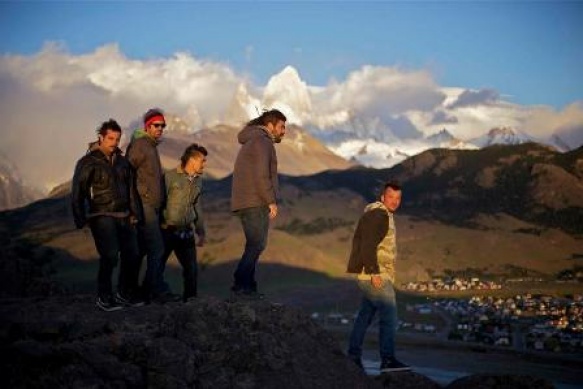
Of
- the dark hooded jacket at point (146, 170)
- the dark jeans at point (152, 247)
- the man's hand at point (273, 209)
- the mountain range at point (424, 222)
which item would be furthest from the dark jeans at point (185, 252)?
the mountain range at point (424, 222)

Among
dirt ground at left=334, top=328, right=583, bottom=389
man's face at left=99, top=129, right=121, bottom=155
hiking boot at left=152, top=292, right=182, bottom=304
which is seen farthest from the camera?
dirt ground at left=334, top=328, right=583, bottom=389

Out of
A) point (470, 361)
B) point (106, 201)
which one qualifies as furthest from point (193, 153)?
point (470, 361)

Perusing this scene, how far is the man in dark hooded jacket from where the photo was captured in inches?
415

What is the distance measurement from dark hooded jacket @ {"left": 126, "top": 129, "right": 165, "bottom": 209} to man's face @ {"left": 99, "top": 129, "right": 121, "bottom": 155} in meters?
0.58

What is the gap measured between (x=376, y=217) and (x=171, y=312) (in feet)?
11.3

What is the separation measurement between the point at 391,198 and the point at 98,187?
4.39m

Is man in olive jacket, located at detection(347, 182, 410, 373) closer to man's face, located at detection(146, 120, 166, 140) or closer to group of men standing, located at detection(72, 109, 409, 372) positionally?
group of men standing, located at detection(72, 109, 409, 372)

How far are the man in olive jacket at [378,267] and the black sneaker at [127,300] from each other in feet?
10.4

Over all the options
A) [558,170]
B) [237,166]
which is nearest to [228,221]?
[558,170]

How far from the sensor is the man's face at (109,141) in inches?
422

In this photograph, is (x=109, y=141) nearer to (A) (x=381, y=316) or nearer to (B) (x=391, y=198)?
(B) (x=391, y=198)

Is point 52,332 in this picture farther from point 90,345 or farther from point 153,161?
point 153,161

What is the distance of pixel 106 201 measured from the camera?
1059 cm

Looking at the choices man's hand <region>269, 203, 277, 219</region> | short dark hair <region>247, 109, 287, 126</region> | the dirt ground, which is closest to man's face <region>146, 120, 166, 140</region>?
short dark hair <region>247, 109, 287, 126</region>
